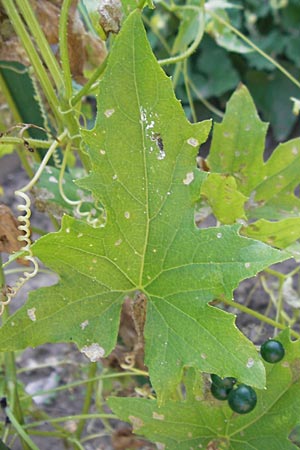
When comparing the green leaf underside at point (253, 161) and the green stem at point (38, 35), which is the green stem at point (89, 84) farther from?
the green leaf underside at point (253, 161)

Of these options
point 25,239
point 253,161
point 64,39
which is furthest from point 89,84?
point 253,161

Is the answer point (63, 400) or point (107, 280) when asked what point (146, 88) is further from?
point (63, 400)

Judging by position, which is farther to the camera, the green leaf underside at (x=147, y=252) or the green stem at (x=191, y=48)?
the green stem at (x=191, y=48)

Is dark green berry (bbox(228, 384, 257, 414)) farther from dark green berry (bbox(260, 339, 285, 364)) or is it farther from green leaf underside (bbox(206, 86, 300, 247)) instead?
green leaf underside (bbox(206, 86, 300, 247))

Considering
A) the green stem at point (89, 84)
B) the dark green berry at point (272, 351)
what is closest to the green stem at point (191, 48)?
the green stem at point (89, 84)

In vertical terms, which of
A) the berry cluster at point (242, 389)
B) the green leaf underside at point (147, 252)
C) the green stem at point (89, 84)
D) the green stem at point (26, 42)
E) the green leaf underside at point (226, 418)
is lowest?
the green leaf underside at point (226, 418)

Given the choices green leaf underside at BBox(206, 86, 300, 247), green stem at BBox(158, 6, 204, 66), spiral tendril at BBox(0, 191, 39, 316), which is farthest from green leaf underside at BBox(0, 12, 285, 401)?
green leaf underside at BBox(206, 86, 300, 247)

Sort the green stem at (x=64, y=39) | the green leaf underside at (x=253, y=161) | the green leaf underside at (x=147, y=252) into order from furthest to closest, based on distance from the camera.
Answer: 1. the green leaf underside at (x=253, y=161)
2. the green stem at (x=64, y=39)
3. the green leaf underside at (x=147, y=252)
